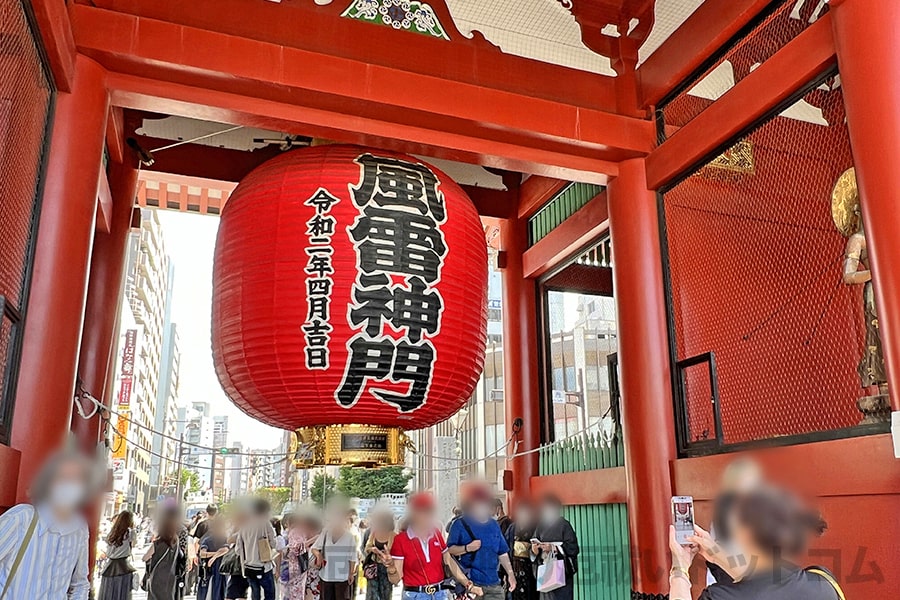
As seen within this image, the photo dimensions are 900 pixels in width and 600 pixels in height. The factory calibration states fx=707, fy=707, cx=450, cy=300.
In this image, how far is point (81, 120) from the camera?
3.98 m

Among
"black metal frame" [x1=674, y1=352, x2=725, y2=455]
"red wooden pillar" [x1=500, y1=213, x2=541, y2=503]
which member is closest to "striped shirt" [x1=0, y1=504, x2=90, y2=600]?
"black metal frame" [x1=674, y1=352, x2=725, y2=455]

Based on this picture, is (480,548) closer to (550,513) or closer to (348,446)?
(550,513)

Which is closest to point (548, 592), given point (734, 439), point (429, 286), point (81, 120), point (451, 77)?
point (734, 439)

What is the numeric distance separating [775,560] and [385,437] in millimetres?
2769

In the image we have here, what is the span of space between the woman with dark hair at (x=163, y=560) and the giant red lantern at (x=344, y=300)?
101 inches

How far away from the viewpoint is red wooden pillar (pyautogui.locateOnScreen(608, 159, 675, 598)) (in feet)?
15.2

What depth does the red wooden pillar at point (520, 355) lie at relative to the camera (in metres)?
7.22

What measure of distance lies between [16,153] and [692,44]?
421cm

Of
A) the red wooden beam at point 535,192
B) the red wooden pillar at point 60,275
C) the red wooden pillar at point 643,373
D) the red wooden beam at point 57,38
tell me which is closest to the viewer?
the red wooden beam at point 57,38

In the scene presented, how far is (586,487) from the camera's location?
624cm

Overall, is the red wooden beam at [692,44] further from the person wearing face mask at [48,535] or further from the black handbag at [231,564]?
the black handbag at [231,564]

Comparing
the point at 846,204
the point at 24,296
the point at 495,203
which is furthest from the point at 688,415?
the point at 24,296

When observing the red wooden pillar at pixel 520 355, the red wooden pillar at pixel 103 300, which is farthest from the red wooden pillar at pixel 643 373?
the red wooden pillar at pixel 103 300

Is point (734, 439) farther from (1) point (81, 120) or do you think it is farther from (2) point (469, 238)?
(1) point (81, 120)
